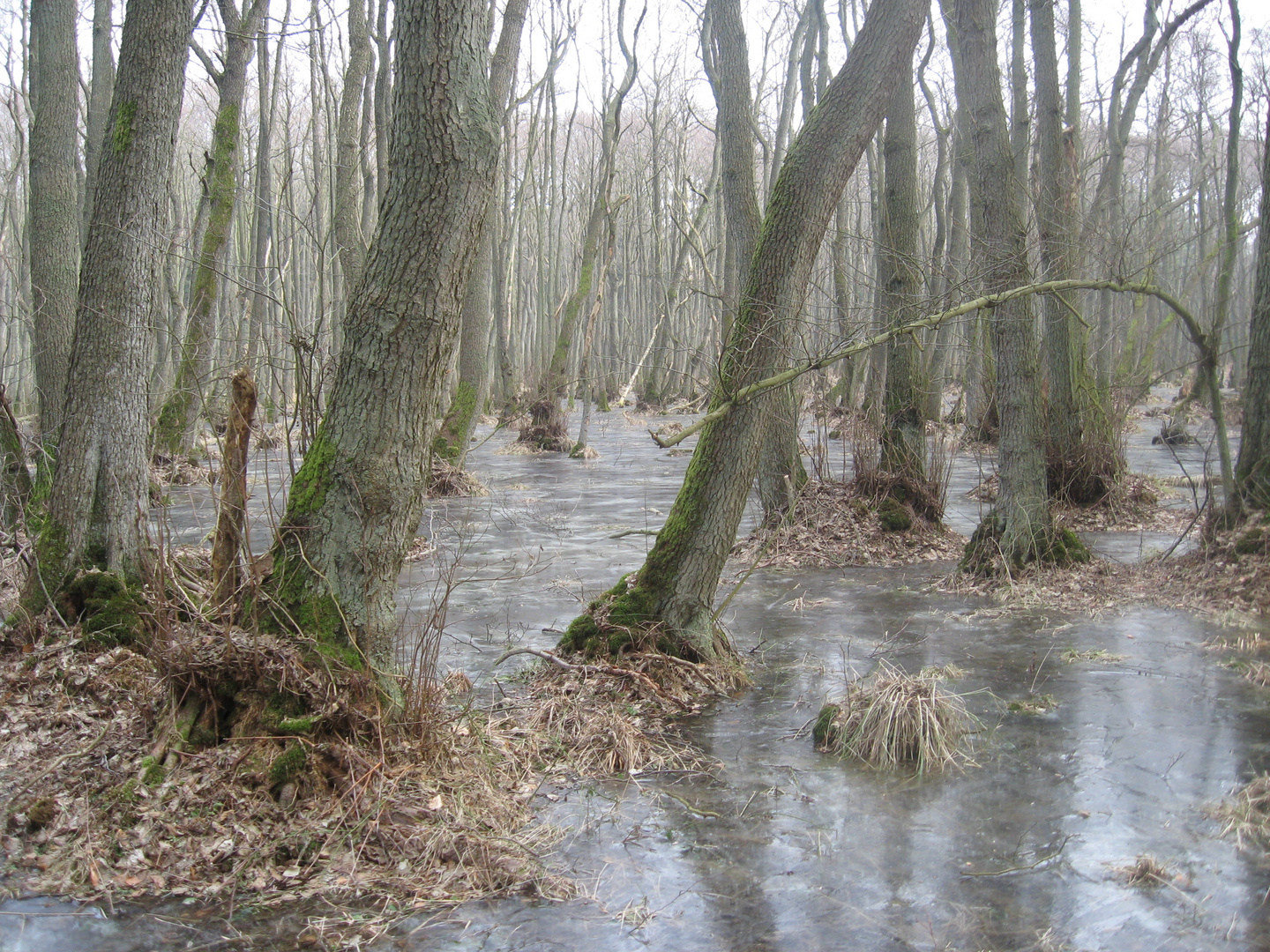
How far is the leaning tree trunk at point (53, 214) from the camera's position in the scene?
27.8ft

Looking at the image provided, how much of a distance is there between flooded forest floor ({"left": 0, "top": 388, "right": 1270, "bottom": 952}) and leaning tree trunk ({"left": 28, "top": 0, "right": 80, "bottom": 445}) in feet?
13.0

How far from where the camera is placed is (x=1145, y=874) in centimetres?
355

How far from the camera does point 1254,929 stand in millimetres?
3174

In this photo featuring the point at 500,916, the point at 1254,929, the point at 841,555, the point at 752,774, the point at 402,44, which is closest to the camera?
the point at 1254,929

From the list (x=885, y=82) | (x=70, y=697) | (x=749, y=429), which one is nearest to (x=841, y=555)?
(x=749, y=429)

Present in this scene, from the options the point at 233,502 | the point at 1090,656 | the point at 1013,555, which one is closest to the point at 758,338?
the point at 1090,656

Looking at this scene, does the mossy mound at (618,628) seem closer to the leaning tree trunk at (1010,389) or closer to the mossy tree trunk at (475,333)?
the leaning tree trunk at (1010,389)

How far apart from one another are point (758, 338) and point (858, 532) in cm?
453

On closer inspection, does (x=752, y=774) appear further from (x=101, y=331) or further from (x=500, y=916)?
(x=101, y=331)

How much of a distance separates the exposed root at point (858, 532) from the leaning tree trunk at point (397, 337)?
5.78 meters

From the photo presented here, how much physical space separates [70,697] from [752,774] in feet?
11.4

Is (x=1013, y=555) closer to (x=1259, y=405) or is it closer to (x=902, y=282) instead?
(x=1259, y=405)

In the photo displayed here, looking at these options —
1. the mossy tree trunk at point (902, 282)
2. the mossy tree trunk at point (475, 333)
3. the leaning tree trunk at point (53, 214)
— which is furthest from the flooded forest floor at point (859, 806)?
the mossy tree trunk at point (475, 333)

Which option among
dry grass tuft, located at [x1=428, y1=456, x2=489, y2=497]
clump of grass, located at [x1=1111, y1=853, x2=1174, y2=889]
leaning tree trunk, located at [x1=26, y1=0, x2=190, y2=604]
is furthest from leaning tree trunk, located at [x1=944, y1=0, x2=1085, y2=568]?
dry grass tuft, located at [x1=428, y1=456, x2=489, y2=497]
